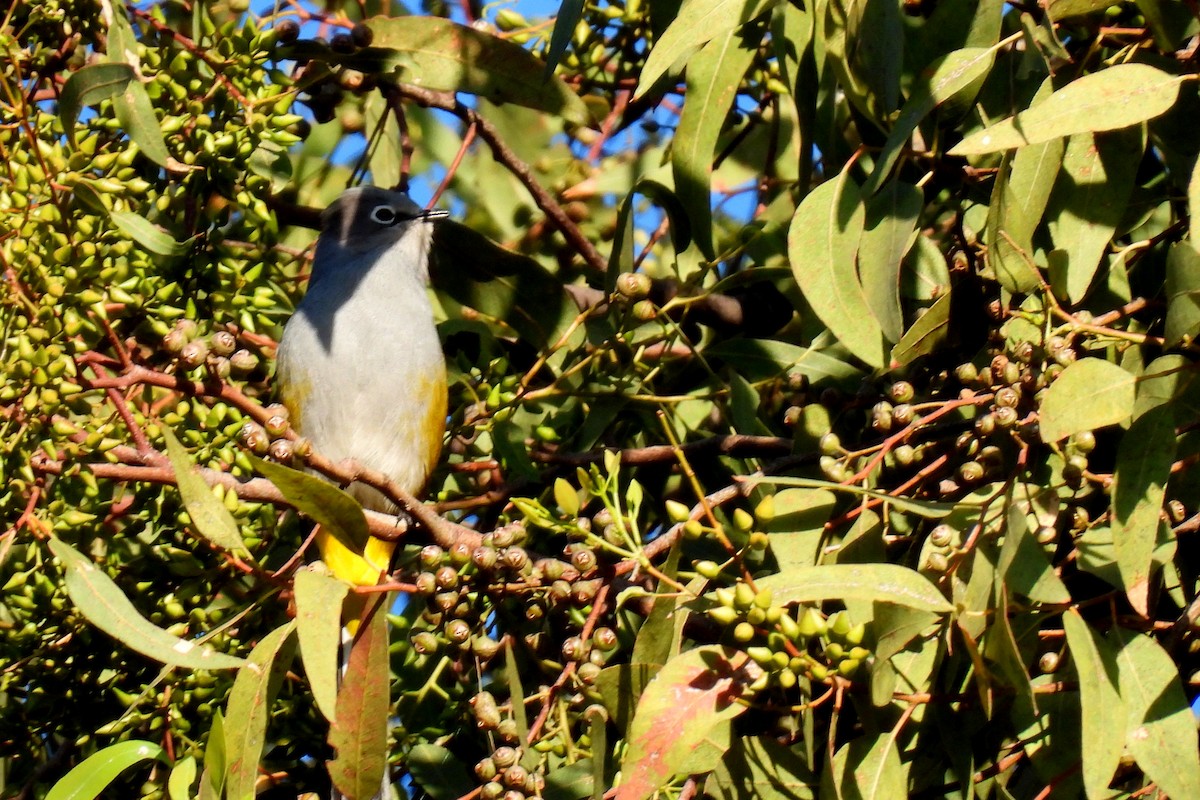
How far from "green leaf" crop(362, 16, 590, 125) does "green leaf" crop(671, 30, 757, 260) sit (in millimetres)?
493

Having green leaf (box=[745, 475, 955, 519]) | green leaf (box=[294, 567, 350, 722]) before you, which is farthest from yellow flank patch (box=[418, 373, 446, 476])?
green leaf (box=[745, 475, 955, 519])

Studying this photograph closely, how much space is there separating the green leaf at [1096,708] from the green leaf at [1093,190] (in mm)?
708

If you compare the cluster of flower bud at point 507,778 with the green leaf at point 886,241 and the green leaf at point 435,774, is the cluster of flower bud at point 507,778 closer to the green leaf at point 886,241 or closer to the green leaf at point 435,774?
the green leaf at point 435,774

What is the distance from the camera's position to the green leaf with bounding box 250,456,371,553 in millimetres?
2125

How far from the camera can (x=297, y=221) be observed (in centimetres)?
407

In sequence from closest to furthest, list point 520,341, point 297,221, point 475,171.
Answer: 1. point 520,341
2. point 297,221
3. point 475,171

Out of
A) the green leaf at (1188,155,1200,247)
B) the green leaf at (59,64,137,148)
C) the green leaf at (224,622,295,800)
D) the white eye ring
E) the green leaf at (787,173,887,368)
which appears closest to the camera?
the green leaf at (1188,155,1200,247)

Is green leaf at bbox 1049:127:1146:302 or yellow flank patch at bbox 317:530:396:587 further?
yellow flank patch at bbox 317:530:396:587

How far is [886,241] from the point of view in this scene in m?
2.50

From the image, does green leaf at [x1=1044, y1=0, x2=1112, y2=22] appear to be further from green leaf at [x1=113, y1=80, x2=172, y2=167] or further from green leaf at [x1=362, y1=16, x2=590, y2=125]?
green leaf at [x1=113, y1=80, x2=172, y2=167]

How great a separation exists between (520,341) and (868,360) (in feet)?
5.46

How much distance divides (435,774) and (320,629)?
89 cm

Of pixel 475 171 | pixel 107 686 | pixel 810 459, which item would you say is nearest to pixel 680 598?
pixel 810 459

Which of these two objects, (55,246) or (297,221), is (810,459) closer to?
(55,246)
